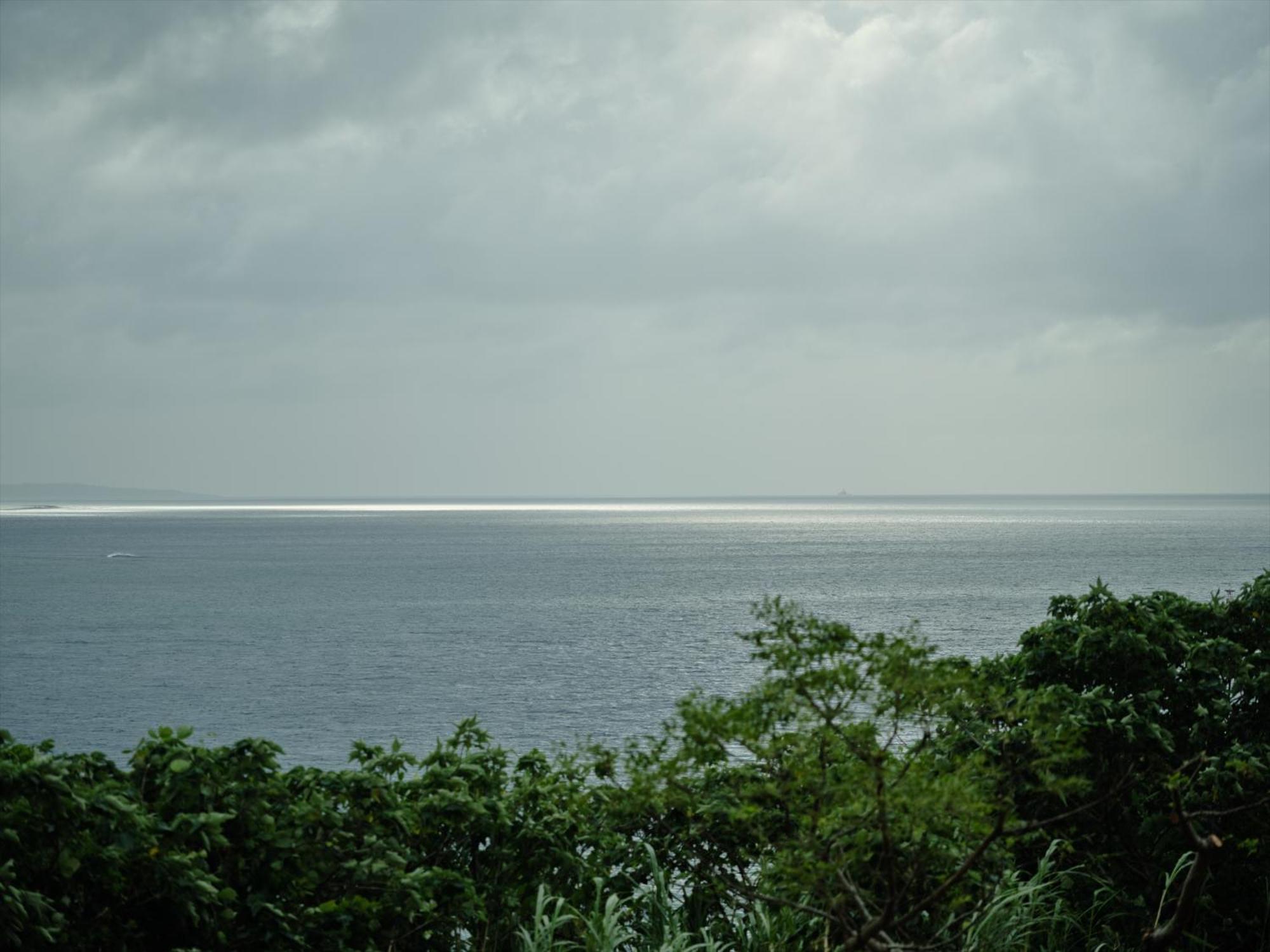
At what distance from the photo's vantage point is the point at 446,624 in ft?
244

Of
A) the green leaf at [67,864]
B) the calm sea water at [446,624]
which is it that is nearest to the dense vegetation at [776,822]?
the green leaf at [67,864]

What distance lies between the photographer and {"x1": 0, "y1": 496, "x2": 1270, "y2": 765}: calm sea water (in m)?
43.7

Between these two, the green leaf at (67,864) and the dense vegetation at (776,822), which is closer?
the green leaf at (67,864)

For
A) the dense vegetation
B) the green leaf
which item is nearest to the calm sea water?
the dense vegetation

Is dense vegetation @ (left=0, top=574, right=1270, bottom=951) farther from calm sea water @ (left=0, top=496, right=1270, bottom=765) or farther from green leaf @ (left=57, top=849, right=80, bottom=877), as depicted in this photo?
calm sea water @ (left=0, top=496, right=1270, bottom=765)

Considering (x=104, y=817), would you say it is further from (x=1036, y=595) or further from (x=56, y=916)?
(x=1036, y=595)

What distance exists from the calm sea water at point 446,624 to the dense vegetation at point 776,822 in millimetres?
18530

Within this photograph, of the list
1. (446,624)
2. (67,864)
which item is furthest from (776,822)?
(446,624)

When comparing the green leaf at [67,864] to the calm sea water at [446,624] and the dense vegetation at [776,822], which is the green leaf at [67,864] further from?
the calm sea water at [446,624]

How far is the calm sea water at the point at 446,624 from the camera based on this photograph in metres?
43.7

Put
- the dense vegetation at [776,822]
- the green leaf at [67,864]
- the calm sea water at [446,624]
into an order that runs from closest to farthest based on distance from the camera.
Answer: the green leaf at [67,864]
the dense vegetation at [776,822]
the calm sea water at [446,624]

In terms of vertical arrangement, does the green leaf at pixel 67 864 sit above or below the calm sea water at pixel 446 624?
above

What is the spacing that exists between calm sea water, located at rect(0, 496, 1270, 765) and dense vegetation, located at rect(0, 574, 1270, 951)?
18.5 m

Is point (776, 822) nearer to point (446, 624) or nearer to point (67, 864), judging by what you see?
point (67, 864)
